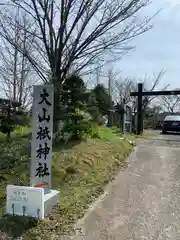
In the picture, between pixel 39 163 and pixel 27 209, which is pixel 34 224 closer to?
pixel 27 209

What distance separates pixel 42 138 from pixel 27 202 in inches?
38.8

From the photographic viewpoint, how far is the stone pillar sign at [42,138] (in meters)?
4.83

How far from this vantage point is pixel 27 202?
4.35m

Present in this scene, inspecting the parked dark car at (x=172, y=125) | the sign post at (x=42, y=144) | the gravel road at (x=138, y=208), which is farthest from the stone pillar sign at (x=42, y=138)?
the parked dark car at (x=172, y=125)

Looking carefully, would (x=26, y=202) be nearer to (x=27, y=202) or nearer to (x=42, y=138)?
(x=27, y=202)

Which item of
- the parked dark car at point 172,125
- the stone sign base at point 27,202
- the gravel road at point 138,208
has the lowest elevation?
the gravel road at point 138,208

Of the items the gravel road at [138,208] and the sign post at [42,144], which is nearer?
the gravel road at [138,208]

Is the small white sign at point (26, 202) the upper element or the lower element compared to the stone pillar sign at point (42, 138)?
lower

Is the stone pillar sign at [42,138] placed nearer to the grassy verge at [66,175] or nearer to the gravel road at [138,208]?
the grassy verge at [66,175]

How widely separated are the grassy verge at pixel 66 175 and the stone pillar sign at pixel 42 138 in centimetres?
52

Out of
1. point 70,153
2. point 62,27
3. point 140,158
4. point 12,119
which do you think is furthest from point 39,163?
point 12,119

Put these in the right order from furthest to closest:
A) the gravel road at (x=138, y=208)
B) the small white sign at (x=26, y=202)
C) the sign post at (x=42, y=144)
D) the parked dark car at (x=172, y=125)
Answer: the parked dark car at (x=172, y=125) < the sign post at (x=42, y=144) < the small white sign at (x=26, y=202) < the gravel road at (x=138, y=208)

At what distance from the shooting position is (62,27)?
7387mm

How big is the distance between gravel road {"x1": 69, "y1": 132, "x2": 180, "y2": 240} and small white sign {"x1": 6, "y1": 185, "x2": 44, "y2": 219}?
59cm
